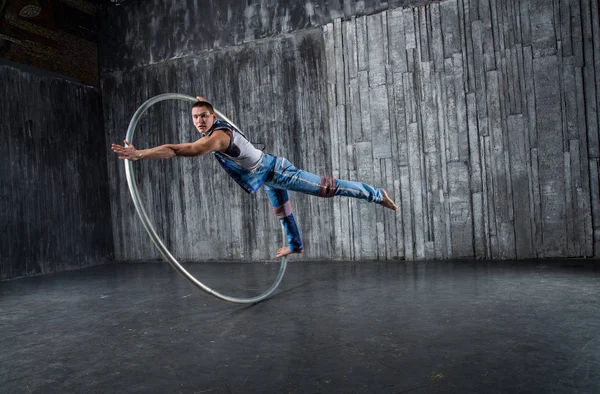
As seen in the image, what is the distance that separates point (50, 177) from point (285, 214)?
447 centimetres

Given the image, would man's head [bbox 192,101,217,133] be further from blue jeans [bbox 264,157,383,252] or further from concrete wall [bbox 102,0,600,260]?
concrete wall [bbox 102,0,600,260]

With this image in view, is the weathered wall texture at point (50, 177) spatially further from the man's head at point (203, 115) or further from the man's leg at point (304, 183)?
the man's leg at point (304, 183)

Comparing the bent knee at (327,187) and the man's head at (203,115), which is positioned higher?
the man's head at (203,115)

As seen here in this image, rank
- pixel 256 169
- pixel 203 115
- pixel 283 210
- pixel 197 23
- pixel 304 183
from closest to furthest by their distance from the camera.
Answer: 1. pixel 203 115
2. pixel 256 169
3. pixel 304 183
4. pixel 283 210
5. pixel 197 23

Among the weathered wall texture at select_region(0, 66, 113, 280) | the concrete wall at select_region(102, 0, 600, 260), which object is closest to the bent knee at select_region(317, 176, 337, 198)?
the concrete wall at select_region(102, 0, 600, 260)

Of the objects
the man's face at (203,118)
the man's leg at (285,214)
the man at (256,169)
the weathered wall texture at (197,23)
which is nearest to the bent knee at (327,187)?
the man at (256,169)

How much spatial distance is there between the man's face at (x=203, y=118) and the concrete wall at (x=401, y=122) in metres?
3.08

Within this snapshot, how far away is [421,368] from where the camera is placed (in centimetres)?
213

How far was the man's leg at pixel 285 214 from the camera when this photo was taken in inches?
163

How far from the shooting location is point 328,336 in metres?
2.73

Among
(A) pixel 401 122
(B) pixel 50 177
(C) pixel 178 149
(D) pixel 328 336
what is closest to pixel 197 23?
(B) pixel 50 177

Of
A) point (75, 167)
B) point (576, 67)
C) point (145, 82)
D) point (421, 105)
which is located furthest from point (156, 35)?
point (576, 67)

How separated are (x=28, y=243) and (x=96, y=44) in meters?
3.58

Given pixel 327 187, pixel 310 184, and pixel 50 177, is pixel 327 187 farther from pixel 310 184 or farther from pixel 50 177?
pixel 50 177
